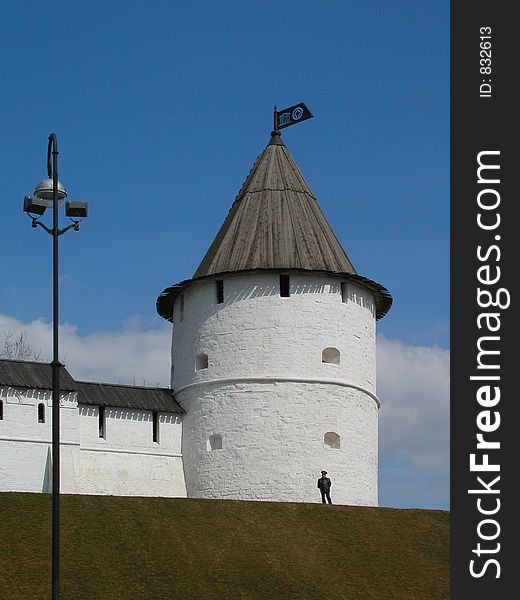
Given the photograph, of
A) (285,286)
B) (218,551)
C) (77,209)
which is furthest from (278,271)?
(77,209)

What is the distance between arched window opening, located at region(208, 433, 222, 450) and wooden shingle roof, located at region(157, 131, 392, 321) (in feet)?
15.7

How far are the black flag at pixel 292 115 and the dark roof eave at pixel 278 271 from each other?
605cm

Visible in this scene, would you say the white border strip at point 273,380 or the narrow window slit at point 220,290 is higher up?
the narrow window slit at point 220,290

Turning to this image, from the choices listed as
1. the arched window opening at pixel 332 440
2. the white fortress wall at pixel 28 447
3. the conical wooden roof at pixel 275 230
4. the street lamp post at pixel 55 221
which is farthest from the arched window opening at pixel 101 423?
the street lamp post at pixel 55 221

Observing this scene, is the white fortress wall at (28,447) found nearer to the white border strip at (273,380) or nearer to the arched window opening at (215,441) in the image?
the arched window opening at (215,441)

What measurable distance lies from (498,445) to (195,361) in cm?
2015

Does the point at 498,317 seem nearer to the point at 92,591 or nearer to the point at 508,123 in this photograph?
the point at 508,123

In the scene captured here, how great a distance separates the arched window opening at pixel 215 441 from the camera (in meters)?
39.2

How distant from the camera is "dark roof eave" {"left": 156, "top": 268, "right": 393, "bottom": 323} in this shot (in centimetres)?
4000

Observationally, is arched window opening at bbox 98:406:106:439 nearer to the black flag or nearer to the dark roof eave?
the dark roof eave

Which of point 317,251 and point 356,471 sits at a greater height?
point 317,251

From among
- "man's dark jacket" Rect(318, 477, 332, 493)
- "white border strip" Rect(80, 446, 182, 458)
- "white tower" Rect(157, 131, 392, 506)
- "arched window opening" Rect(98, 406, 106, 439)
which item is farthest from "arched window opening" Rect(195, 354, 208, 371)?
"man's dark jacket" Rect(318, 477, 332, 493)

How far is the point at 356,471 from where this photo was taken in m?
39.2

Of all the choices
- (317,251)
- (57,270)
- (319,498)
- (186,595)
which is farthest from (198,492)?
(57,270)
